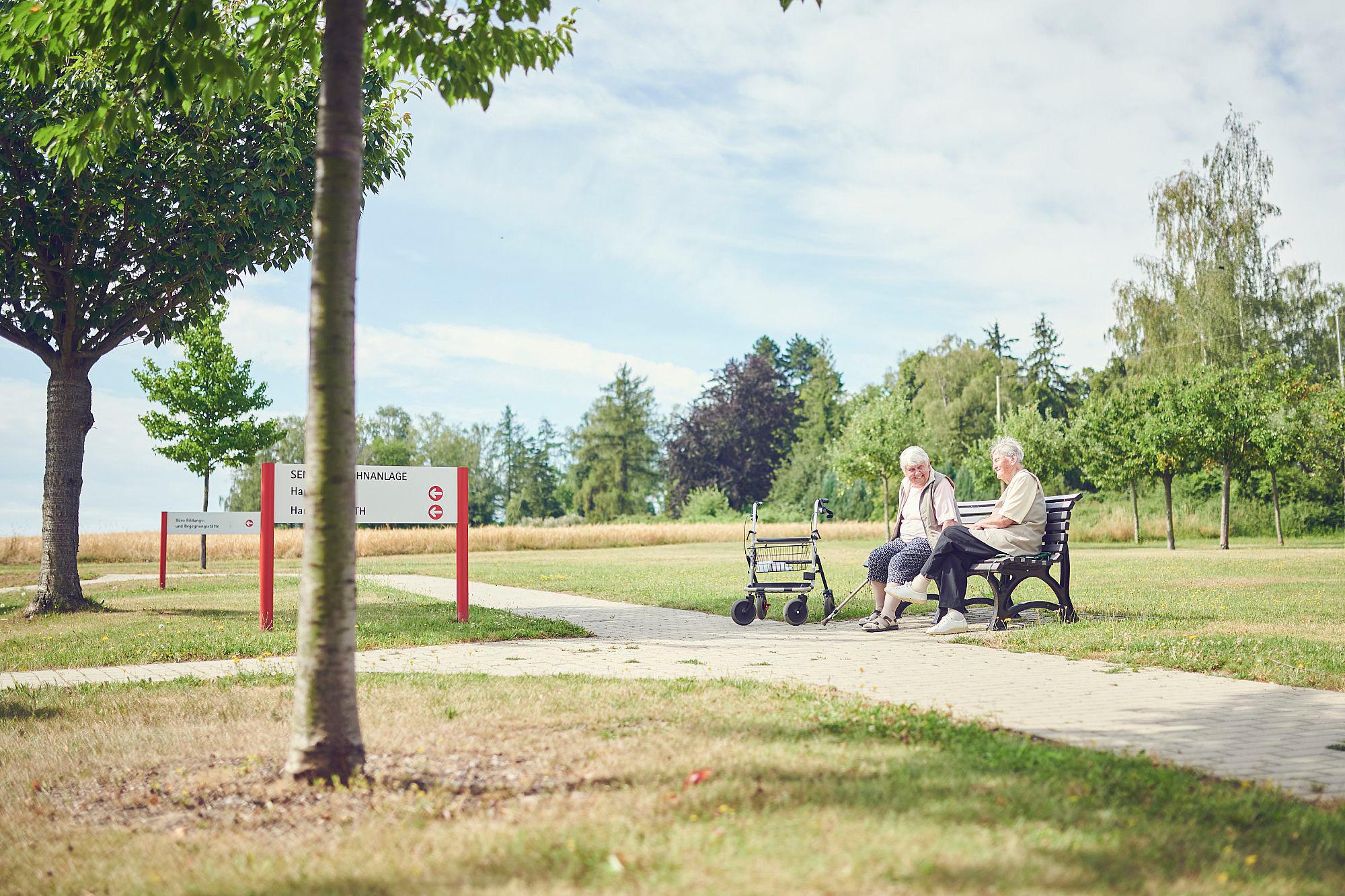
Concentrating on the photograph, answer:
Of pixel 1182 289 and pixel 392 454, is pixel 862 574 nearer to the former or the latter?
pixel 1182 289

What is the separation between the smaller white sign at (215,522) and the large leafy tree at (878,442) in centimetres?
2482

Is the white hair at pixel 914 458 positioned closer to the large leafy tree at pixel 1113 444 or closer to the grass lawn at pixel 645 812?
the grass lawn at pixel 645 812

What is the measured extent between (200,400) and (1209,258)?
41174mm

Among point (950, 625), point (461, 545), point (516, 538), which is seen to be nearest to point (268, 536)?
point (461, 545)

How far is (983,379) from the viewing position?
2589 inches

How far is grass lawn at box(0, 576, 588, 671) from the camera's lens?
8.94 metres

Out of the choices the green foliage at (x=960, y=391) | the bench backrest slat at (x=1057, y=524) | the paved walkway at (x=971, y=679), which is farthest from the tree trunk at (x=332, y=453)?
the green foliage at (x=960, y=391)

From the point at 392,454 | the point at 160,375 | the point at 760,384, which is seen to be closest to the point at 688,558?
the point at 160,375

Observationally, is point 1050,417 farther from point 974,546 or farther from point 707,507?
point 974,546

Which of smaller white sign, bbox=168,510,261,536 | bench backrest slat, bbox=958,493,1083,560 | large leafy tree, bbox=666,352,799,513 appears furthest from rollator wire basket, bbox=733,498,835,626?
large leafy tree, bbox=666,352,799,513

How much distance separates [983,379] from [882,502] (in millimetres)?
15686

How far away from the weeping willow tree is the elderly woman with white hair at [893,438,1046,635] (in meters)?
38.7

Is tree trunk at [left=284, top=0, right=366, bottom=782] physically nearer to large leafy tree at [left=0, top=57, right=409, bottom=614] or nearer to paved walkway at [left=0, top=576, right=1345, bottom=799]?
paved walkway at [left=0, top=576, right=1345, bottom=799]

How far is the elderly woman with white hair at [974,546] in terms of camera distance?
9.60 metres
